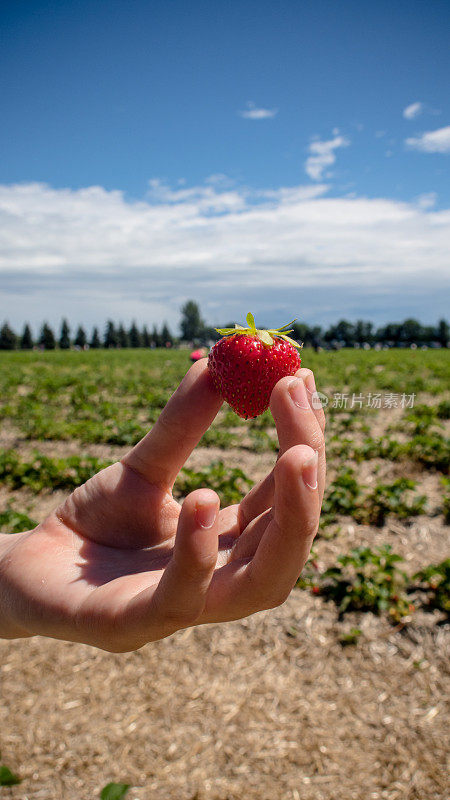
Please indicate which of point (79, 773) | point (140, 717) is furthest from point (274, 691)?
point (79, 773)

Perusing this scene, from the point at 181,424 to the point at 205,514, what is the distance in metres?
0.57

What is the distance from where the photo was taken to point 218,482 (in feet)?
17.6

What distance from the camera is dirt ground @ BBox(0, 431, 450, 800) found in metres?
2.55

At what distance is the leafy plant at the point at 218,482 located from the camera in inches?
200

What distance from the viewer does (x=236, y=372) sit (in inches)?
60.4

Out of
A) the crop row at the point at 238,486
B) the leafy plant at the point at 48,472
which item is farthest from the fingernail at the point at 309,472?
the leafy plant at the point at 48,472

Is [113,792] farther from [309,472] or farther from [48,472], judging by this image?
[48,472]

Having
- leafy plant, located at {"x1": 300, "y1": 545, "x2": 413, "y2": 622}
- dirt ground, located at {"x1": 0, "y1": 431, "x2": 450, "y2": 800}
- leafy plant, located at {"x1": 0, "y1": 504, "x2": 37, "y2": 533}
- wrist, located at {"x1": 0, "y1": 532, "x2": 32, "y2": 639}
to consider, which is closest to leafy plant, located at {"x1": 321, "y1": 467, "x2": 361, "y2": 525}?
leafy plant, located at {"x1": 300, "y1": 545, "x2": 413, "y2": 622}

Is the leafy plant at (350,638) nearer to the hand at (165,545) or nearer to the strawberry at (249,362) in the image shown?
the hand at (165,545)

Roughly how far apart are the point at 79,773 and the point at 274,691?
42.2 inches

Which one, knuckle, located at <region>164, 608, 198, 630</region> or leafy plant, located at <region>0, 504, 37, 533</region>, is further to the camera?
leafy plant, located at <region>0, 504, 37, 533</region>

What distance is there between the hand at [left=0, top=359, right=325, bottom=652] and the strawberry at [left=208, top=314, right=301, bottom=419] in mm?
67

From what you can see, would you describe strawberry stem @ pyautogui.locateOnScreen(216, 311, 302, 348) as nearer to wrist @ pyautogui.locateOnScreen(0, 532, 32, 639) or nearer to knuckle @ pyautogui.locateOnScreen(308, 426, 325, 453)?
knuckle @ pyautogui.locateOnScreen(308, 426, 325, 453)

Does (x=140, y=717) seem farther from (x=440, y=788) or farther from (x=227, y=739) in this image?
(x=440, y=788)
